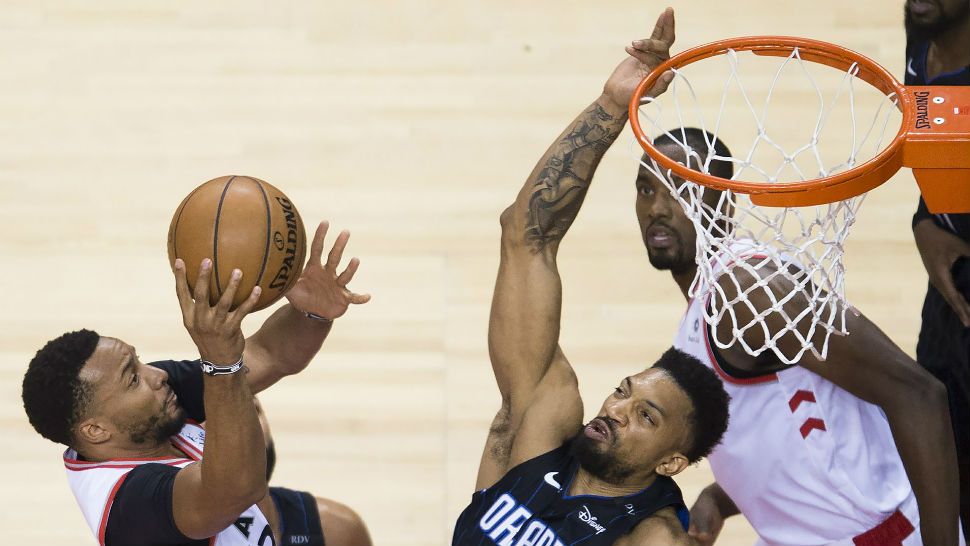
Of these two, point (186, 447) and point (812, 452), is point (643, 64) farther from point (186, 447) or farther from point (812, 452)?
point (186, 447)

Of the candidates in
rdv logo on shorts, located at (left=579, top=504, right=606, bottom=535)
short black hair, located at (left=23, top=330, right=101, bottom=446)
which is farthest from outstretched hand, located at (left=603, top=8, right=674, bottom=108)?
short black hair, located at (left=23, top=330, right=101, bottom=446)

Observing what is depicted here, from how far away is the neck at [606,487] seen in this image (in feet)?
8.86

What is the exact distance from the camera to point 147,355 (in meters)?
4.33

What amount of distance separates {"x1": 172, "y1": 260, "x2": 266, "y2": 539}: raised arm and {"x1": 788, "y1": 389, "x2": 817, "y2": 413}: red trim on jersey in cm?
120

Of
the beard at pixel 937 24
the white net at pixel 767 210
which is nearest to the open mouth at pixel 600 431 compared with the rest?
the white net at pixel 767 210

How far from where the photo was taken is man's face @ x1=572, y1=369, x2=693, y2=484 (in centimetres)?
267

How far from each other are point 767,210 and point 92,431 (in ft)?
8.73

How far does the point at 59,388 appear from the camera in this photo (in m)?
2.65

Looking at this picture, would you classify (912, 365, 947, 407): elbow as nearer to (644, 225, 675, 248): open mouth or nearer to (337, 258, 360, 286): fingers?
(644, 225, 675, 248): open mouth

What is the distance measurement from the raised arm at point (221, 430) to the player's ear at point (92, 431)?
31 cm

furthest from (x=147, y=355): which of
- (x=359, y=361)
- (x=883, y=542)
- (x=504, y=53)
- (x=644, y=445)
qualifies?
(x=883, y=542)

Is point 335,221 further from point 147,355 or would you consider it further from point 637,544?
point 637,544

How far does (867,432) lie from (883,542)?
248 millimetres

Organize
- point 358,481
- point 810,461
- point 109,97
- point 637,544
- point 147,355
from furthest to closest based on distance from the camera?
point 109,97 < point 147,355 < point 358,481 < point 810,461 < point 637,544
